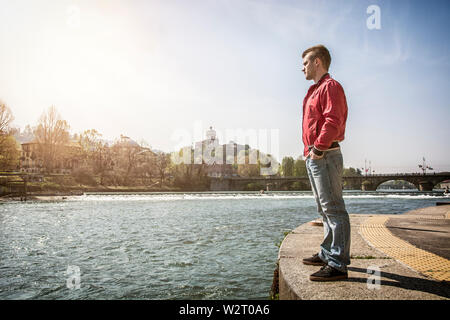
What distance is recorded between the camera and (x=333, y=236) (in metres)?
2.91

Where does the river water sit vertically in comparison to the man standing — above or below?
below

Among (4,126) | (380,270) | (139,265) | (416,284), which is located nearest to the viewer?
(416,284)

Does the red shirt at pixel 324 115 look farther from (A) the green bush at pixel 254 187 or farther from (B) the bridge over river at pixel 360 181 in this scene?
(A) the green bush at pixel 254 187

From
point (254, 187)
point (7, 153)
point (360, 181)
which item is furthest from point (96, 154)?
point (360, 181)

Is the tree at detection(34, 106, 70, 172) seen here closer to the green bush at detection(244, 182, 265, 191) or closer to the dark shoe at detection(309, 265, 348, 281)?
the green bush at detection(244, 182, 265, 191)

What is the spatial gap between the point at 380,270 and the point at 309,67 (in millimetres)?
2271

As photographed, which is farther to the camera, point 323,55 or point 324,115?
point 323,55

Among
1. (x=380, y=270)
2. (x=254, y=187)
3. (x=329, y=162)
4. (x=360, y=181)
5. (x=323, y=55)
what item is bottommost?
(x=254, y=187)

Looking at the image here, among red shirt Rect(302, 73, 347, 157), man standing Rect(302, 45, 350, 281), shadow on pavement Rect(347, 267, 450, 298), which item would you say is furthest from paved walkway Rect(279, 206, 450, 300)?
red shirt Rect(302, 73, 347, 157)

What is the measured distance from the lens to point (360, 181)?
8194 cm

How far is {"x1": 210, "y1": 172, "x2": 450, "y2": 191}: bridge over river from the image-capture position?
74750 millimetres

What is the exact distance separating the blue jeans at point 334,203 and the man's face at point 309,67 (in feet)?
2.98

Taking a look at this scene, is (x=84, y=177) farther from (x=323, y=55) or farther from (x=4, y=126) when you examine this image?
(x=323, y=55)

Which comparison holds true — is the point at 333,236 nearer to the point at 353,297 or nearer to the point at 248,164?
the point at 353,297
